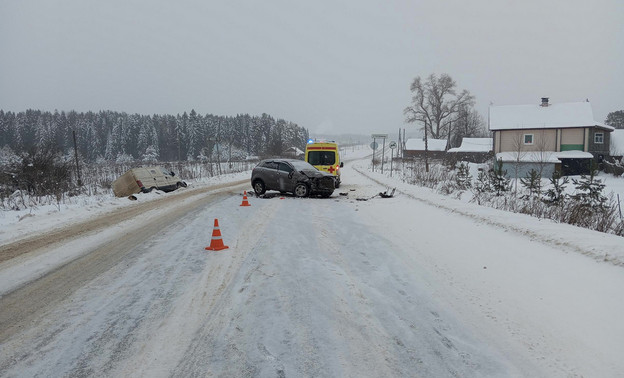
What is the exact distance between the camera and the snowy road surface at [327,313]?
306cm

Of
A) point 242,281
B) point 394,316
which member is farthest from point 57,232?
point 394,316

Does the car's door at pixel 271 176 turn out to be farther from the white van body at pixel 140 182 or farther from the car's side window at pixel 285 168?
the white van body at pixel 140 182

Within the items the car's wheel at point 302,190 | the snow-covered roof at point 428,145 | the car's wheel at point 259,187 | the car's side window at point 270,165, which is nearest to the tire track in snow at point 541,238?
the car's wheel at point 302,190

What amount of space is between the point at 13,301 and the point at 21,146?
2076cm

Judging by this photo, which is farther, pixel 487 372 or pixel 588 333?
pixel 588 333

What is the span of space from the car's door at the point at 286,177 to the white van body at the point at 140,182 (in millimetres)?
6780

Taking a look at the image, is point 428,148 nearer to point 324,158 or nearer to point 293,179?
point 324,158

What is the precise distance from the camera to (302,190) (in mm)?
15594

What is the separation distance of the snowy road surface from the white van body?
10.5 meters

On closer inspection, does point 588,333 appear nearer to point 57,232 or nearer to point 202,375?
point 202,375

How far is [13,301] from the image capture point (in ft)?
14.5

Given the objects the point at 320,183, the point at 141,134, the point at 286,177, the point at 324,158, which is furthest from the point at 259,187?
the point at 141,134

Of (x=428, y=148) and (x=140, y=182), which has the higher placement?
(x=428, y=148)

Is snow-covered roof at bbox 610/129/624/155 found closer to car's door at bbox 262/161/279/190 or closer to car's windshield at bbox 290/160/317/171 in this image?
car's windshield at bbox 290/160/317/171
